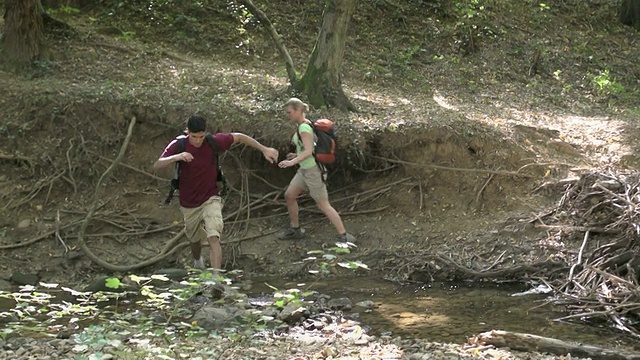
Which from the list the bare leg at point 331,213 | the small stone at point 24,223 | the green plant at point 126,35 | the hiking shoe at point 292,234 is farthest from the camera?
the green plant at point 126,35

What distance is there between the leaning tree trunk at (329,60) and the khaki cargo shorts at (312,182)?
226 cm

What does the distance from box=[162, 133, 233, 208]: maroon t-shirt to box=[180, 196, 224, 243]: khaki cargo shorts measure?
0.07 metres

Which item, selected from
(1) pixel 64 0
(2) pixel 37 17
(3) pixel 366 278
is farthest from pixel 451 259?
(1) pixel 64 0

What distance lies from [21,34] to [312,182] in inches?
257

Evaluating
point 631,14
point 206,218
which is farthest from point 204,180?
point 631,14

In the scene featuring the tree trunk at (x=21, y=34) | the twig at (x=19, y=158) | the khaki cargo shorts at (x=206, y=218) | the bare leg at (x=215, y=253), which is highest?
the tree trunk at (x=21, y=34)

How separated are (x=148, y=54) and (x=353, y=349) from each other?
9221 millimetres

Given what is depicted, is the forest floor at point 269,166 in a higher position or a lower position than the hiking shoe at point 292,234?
higher

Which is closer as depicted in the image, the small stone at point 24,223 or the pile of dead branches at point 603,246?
the pile of dead branches at point 603,246

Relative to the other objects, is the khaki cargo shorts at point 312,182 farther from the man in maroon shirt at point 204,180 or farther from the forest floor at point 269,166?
the man in maroon shirt at point 204,180

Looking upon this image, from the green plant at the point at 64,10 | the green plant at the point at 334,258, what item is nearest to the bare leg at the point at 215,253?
the green plant at the point at 334,258

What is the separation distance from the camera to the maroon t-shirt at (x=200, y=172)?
8.49 metres

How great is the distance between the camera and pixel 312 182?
1022cm

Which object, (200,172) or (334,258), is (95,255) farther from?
(334,258)
